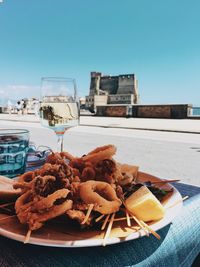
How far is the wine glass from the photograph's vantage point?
155cm

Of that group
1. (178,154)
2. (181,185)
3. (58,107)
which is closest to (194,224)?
(181,185)

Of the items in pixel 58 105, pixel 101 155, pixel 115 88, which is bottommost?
pixel 101 155

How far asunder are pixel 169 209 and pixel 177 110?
19314mm

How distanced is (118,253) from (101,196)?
6.3 inches

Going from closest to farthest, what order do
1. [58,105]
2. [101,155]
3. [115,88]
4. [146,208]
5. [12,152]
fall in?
[146,208]
[101,155]
[12,152]
[58,105]
[115,88]

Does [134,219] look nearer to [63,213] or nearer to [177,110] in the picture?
[63,213]

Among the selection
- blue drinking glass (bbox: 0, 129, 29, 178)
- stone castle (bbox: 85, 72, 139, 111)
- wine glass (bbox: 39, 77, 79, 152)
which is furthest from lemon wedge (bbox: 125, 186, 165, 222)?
stone castle (bbox: 85, 72, 139, 111)

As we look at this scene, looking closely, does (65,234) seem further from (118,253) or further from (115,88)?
(115,88)

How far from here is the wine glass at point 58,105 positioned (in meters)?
1.55

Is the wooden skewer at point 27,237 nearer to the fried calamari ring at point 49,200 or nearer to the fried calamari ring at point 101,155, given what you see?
the fried calamari ring at point 49,200

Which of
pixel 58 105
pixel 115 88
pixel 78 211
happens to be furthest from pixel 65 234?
pixel 115 88

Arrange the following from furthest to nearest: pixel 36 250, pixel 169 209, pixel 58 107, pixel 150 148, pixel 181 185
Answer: pixel 150 148, pixel 58 107, pixel 181 185, pixel 169 209, pixel 36 250

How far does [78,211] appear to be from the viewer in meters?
0.68

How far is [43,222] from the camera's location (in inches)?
27.1
